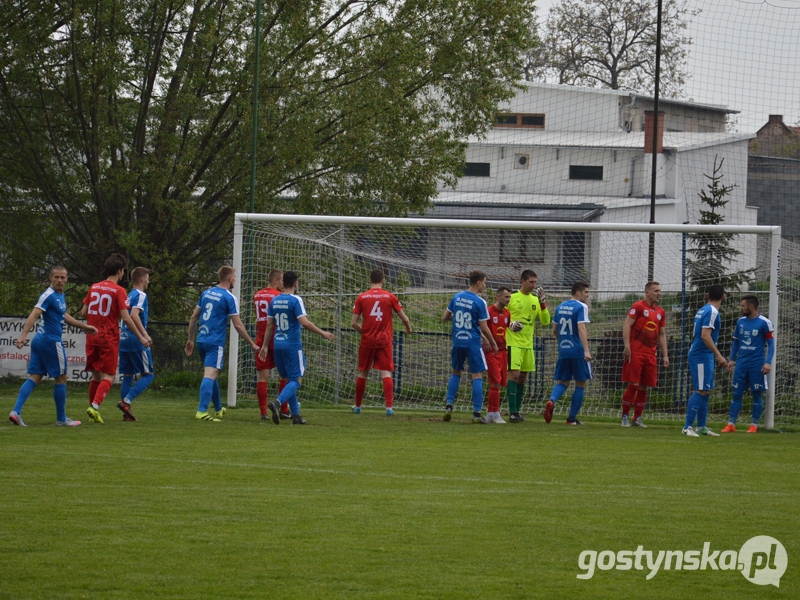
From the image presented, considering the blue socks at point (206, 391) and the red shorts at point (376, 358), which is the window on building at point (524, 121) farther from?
the blue socks at point (206, 391)

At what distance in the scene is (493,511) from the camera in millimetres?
6727

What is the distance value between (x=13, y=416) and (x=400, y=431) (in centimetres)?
463


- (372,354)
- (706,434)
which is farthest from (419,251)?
(706,434)

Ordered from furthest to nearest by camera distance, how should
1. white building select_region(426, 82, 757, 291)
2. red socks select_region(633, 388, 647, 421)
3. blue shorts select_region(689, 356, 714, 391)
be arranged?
white building select_region(426, 82, 757, 291), red socks select_region(633, 388, 647, 421), blue shorts select_region(689, 356, 714, 391)

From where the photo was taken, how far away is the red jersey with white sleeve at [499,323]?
1463cm

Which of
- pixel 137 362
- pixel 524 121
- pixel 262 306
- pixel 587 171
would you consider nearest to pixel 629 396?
pixel 262 306

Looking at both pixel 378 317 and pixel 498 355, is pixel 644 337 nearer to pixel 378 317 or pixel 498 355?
pixel 498 355

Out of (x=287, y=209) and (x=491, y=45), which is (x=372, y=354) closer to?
(x=287, y=209)

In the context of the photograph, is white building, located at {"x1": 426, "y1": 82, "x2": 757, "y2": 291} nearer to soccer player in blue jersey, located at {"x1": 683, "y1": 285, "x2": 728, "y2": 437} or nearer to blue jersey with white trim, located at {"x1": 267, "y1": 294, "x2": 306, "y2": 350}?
soccer player in blue jersey, located at {"x1": 683, "y1": 285, "x2": 728, "y2": 437}

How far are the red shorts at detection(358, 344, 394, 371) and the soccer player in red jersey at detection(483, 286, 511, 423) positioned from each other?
1410 mm

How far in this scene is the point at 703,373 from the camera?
13.0m

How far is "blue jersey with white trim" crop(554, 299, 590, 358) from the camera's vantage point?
542 inches

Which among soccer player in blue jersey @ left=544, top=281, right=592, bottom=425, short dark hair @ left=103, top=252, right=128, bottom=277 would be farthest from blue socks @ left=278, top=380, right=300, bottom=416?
soccer player in blue jersey @ left=544, top=281, right=592, bottom=425

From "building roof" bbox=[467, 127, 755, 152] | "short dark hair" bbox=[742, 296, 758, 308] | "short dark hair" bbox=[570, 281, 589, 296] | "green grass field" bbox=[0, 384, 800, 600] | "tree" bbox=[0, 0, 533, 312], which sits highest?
"building roof" bbox=[467, 127, 755, 152]
